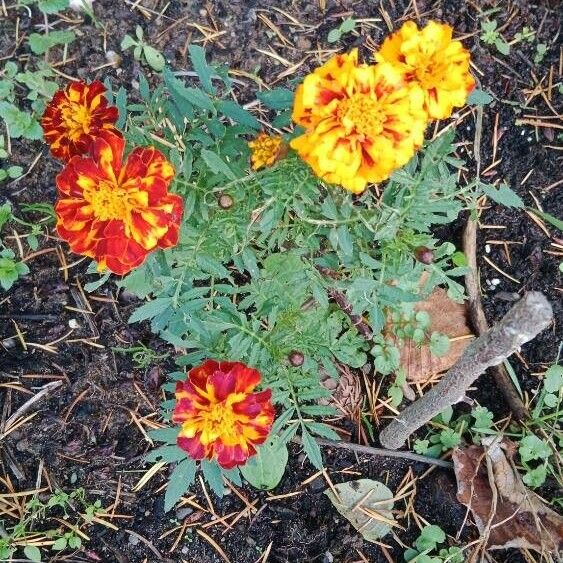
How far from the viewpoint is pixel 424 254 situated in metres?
1.78

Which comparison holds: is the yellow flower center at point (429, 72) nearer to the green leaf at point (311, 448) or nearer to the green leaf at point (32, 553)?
the green leaf at point (311, 448)

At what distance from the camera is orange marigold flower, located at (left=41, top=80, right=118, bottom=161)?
1.68 meters

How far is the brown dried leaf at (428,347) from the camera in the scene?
2490mm

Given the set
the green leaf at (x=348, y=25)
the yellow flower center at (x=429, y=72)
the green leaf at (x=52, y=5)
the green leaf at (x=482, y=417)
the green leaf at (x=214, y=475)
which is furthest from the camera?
the green leaf at (x=348, y=25)

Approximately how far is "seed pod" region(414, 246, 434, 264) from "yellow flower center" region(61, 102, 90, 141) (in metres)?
0.87

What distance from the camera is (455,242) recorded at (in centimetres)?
255

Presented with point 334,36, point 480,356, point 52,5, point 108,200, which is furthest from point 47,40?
point 480,356

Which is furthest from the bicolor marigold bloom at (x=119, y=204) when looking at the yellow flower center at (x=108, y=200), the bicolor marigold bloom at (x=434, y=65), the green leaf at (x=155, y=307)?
the bicolor marigold bloom at (x=434, y=65)

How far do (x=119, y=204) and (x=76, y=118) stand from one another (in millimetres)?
360

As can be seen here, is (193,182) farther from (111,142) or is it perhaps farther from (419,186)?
(419,186)

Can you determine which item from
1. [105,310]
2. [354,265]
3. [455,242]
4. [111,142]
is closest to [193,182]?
[111,142]

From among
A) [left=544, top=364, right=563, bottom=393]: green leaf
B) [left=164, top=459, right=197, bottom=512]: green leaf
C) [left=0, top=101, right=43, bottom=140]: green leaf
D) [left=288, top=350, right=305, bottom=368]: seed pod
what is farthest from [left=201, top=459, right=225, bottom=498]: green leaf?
[left=0, top=101, right=43, bottom=140]: green leaf

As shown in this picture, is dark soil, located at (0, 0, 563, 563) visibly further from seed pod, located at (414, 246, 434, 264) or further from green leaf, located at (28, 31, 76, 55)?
seed pod, located at (414, 246, 434, 264)

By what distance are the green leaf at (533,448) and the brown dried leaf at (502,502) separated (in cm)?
4
